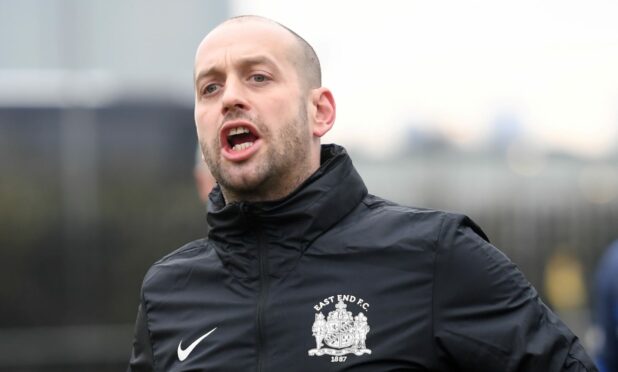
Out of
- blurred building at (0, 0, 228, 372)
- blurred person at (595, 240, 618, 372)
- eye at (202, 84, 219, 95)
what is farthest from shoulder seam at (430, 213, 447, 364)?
blurred building at (0, 0, 228, 372)

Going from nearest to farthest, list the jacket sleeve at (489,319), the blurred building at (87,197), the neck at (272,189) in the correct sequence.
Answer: the jacket sleeve at (489,319), the neck at (272,189), the blurred building at (87,197)

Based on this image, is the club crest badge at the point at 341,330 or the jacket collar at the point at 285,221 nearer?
the club crest badge at the point at 341,330

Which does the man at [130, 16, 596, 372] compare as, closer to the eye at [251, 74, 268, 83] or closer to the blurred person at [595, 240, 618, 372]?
the eye at [251, 74, 268, 83]

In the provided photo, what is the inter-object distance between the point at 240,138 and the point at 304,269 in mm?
353

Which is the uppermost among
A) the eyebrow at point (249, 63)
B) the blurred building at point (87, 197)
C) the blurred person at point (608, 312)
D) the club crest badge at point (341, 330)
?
the eyebrow at point (249, 63)

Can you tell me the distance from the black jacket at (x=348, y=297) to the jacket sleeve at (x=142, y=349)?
1cm

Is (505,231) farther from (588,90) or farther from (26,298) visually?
(26,298)

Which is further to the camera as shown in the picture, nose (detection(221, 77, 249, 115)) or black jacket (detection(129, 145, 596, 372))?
nose (detection(221, 77, 249, 115))

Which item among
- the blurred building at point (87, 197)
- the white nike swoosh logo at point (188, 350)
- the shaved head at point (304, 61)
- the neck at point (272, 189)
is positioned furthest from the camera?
the blurred building at point (87, 197)

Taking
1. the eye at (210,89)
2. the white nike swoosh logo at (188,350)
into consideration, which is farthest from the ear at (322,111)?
the white nike swoosh logo at (188,350)

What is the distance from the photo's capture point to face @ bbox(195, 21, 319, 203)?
2.91 m

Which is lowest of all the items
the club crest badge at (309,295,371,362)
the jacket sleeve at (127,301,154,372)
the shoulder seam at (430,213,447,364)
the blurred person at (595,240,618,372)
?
the blurred person at (595,240,618,372)

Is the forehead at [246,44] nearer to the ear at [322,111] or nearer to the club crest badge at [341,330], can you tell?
the ear at [322,111]

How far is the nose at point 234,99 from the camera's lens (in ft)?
→ 9.55
